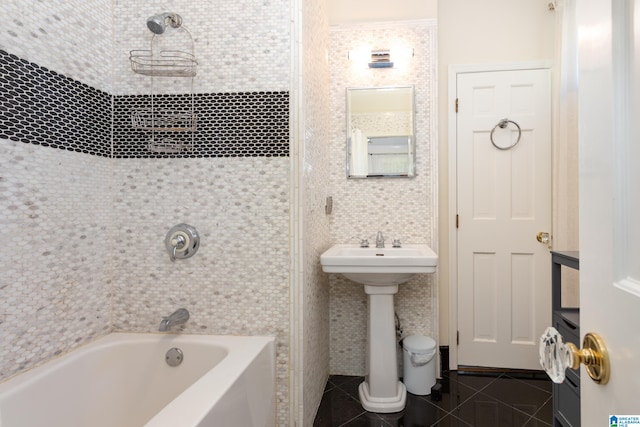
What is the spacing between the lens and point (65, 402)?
4.39ft

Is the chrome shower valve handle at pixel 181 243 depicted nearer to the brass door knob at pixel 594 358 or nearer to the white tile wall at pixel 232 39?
the white tile wall at pixel 232 39

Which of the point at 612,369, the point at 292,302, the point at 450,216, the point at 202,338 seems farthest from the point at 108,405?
the point at 450,216

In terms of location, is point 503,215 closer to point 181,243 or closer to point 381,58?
point 381,58

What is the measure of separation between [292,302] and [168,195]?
2.66ft

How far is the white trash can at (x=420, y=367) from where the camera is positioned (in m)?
2.23

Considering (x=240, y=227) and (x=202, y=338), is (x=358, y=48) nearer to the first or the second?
(x=240, y=227)

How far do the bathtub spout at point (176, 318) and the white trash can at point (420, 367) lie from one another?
143 cm

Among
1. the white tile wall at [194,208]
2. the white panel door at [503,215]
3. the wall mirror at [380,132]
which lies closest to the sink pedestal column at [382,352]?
the white tile wall at [194,208]

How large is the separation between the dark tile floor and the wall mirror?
4.85 ft

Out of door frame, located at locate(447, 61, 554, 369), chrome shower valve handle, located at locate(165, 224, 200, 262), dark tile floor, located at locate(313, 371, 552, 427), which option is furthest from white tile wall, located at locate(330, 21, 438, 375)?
chrome shower valve handle, located at locate(165, 224, 200, 262)

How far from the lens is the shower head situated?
1573mm

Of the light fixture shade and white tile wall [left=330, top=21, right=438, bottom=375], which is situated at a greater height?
the light fixture shade

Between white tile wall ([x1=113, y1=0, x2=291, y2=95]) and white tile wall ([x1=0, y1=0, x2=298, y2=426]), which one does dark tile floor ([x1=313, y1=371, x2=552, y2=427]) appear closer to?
white tile wall ([x1=0, y1=0, x2=298, y2=426])

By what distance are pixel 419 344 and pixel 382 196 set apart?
3.39 ft
